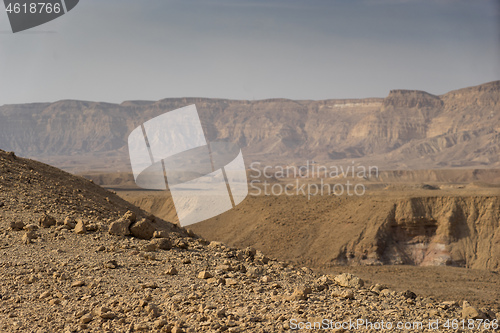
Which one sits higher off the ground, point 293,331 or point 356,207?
point 293,331

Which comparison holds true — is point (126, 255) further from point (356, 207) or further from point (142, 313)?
point (356, 207)

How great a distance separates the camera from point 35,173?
1240 centimetres

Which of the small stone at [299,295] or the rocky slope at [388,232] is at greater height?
the small stone at [299,295]

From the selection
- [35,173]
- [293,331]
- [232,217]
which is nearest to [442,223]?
[232,217]

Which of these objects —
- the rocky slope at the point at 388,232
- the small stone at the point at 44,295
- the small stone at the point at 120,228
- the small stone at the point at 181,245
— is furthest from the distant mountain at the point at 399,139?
the small stone at the point at 44,295

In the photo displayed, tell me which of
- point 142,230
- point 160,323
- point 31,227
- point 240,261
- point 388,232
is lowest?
point 388,232

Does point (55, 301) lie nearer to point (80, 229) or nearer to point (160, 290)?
point (160, 290)

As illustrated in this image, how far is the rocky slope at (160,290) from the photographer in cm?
555

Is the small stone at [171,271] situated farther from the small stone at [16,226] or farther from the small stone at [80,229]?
the small stone at [16,226]

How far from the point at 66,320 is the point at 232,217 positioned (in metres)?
30.1

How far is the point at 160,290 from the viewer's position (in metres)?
6.36

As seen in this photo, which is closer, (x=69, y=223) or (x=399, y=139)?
(x=69, y=223)

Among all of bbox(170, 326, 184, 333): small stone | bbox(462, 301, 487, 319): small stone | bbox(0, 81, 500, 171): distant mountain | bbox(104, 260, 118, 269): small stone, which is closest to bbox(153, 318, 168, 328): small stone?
bbox(170, 326, 184, 333): small stone

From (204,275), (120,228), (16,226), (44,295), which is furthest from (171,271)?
(16,226)
